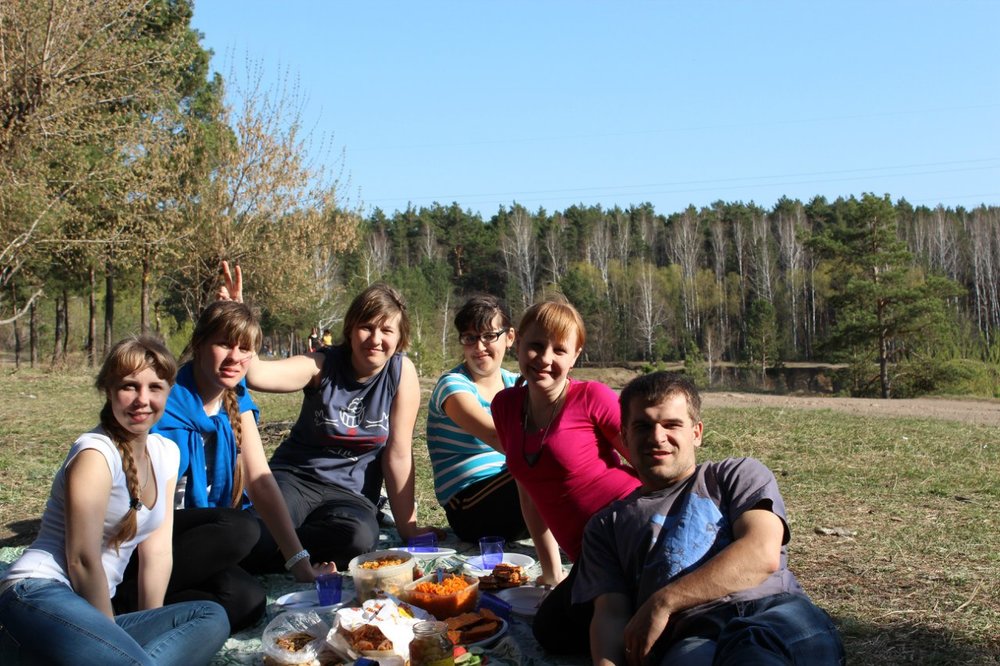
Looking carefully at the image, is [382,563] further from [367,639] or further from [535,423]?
[535,423]

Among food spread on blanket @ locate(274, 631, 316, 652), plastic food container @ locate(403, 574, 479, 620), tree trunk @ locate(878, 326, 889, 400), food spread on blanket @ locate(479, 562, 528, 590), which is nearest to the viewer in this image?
food spread on blanket @ locate(274, 631, 316, 652)

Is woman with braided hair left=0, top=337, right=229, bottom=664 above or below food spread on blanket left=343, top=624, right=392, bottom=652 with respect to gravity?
above

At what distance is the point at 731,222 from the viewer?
7106cm

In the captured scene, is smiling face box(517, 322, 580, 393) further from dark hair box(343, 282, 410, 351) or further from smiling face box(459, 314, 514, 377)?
dark hair box(343, 282, 410, 351)

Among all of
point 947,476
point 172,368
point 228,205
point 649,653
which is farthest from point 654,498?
point 228,205

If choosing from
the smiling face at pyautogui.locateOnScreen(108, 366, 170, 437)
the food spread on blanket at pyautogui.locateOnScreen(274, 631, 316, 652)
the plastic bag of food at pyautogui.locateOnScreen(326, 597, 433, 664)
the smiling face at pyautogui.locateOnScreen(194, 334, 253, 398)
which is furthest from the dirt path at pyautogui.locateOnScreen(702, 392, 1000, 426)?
the smiling face at pyautogui.locateOnScreen(108, 366, 170, 437)

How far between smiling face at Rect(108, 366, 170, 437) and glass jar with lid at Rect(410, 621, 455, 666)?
1.20 m

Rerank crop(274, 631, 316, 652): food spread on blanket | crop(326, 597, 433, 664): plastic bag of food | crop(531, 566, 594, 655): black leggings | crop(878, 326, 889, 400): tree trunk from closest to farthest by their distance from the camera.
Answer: crop(326, 597, 433, 664): plastic bag of food
crop(274, 631, 316, 652): food spread on blanket
crop(531, 566, 594, 655): black leggings
crop(878, 326, 889, 400): tree trunk

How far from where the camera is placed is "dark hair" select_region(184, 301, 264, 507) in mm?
3678

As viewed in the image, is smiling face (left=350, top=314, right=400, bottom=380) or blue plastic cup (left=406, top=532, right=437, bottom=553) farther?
blue plastic cup (left=406, top=532, right=437, bottom=553)

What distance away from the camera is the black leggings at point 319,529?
165 inches

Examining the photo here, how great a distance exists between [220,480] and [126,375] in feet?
3.30

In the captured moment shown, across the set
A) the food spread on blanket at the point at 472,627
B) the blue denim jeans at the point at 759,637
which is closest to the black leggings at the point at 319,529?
the food spread on blanket at the point at 472,627

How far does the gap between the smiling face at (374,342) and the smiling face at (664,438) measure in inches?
74.4
